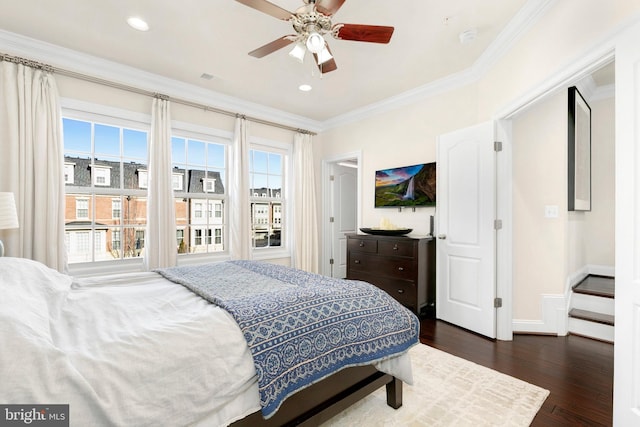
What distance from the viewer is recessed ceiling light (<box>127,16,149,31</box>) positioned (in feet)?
8.00

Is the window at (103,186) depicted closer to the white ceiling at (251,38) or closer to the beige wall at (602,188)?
the white ceiling at (251,38)

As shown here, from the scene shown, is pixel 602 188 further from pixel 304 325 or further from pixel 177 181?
pixel 177 181

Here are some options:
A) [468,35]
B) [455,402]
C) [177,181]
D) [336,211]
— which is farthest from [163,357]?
[336,211]

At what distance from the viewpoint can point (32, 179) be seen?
8.96 feet

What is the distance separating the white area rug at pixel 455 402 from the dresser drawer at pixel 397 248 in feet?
4.30

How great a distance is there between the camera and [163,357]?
3.27 feet

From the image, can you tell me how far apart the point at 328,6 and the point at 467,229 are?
2443 millimetres

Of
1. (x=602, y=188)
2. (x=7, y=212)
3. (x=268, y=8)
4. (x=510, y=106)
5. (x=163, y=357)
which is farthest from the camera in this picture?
(x=602, y=188)

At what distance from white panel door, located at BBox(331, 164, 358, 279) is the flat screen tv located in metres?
1.18

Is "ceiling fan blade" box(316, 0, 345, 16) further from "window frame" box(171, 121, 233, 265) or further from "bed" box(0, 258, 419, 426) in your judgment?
"window frame" box(171, 121, 233, 265)

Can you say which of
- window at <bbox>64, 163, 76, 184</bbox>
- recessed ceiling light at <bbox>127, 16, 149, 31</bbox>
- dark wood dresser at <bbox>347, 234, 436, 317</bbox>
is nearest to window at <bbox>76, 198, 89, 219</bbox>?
window at <bbox>64, 163, 76, 184</bbox>

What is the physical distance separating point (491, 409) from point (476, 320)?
1.32m

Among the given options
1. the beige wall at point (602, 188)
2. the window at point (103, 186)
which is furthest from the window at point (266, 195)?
the beige wall at point (602, 188)

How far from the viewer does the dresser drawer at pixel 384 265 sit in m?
3.39
